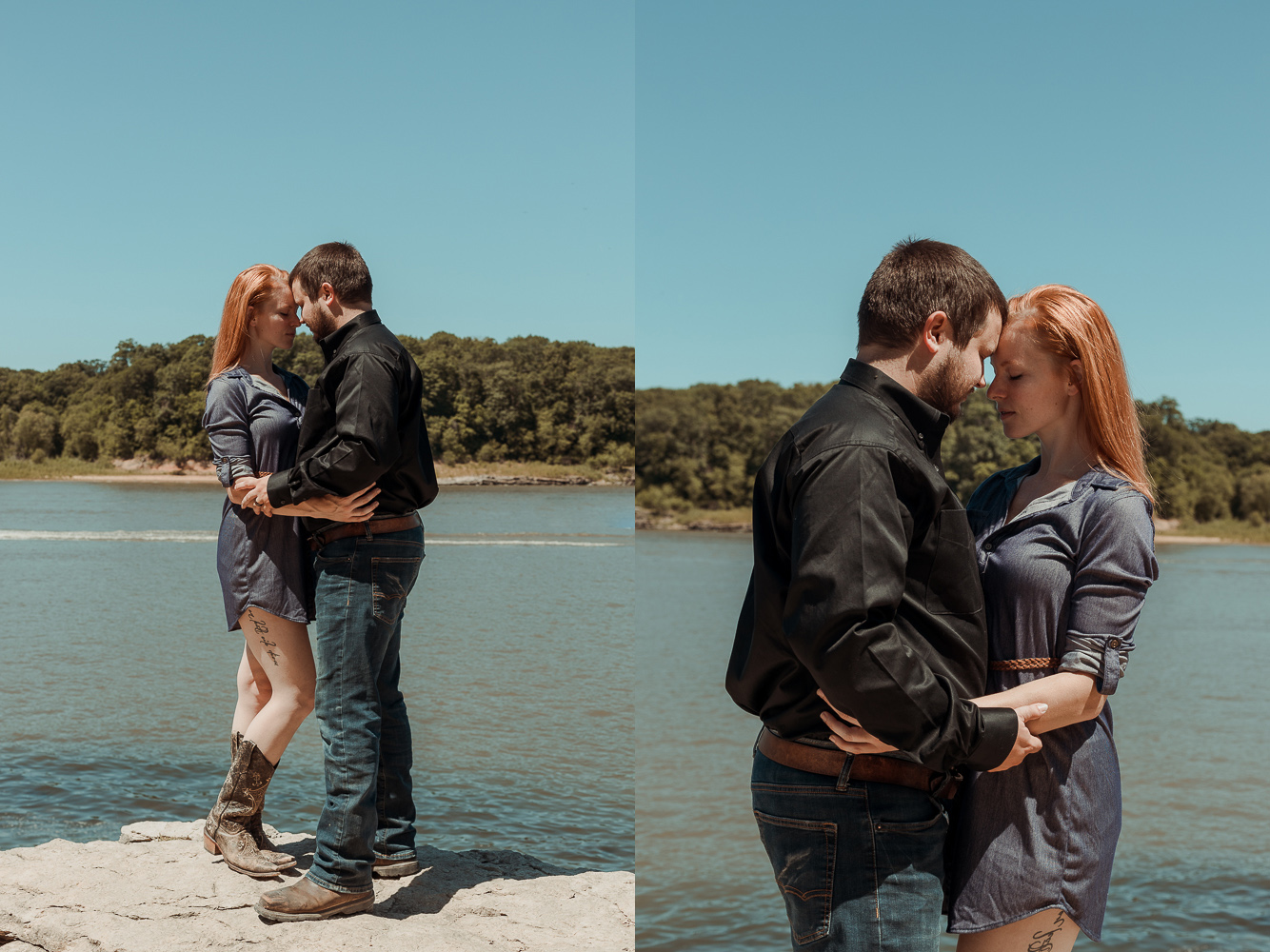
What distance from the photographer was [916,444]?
175 centimetres

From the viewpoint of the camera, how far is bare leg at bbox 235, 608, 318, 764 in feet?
11.0

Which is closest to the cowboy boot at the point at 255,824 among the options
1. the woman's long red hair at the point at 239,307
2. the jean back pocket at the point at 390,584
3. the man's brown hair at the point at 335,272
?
the jean back pocket at the point at 390,584

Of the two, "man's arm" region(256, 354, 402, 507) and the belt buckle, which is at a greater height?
"man's arm" region(256, 354, 402, 507)

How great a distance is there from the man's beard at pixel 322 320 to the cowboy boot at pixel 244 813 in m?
1.37

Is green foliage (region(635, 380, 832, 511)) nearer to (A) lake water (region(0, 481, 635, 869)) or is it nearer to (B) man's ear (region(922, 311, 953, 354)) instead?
(A) lake water (region(0, 481, 635, 869))

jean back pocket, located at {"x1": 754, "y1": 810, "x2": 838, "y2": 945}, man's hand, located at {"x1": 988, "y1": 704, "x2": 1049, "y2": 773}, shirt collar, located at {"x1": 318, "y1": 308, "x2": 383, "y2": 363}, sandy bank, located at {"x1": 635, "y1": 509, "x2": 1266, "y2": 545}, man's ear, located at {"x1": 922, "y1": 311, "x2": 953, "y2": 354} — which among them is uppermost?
shirt collar, located at {"x1": 318, "y1": 308, "x2": 383, "y2": 363}

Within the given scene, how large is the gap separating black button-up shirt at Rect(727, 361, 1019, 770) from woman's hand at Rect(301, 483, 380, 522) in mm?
1578

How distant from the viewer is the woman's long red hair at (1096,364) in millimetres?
1940

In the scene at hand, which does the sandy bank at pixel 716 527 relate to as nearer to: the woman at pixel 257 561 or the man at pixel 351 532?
the woman at pixel 257 561

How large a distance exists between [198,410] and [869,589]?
192ft

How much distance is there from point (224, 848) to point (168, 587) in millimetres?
16861

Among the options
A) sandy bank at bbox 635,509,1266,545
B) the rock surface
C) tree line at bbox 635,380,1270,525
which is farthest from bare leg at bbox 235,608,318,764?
sandy bank at bbox 635,509,1266,545

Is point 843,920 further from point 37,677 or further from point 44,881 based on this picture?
point 37,677

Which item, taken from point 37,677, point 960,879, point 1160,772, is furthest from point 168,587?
point 960,879
